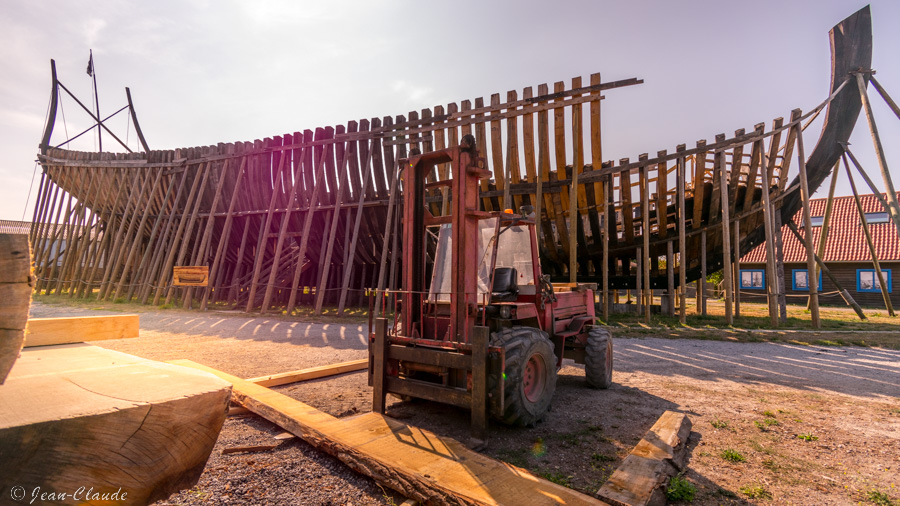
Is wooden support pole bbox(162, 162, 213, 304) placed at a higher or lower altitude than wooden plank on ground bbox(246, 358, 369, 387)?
higher

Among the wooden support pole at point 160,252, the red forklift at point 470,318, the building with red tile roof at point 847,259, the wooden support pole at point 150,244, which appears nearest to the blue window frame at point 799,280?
the building with red tile roof at point 847,259

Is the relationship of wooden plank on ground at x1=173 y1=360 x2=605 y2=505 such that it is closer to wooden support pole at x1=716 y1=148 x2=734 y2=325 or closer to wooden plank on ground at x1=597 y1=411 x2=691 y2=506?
wooden plank on ground at x1=597 y1=411 x2=691 y2=506

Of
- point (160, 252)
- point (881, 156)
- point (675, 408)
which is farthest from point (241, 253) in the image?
point (881, 156)

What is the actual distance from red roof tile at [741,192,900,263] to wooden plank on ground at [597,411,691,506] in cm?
2458

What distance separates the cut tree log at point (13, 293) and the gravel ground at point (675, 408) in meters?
2.35

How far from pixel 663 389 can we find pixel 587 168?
8.07 meters

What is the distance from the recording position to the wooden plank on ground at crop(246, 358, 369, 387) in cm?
563

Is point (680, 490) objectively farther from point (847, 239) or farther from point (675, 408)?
point (847, 239)

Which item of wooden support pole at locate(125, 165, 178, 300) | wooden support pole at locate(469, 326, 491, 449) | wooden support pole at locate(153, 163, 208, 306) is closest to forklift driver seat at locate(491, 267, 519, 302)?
wooden support pole at locate(469, 326, 491, 449)

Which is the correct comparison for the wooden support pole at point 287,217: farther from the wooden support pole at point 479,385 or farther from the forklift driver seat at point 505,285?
the wooden support pole at point 479,385

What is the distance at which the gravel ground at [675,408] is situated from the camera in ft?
10.7

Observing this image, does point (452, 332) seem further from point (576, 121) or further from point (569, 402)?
point (576, 121)

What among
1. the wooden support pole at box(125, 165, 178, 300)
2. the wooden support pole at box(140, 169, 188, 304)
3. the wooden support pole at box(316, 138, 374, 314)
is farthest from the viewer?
the wooden support pole at box(125, 165, 178, 300)

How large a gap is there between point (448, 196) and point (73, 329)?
11.1 meters
